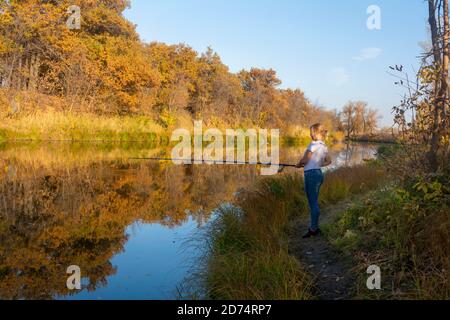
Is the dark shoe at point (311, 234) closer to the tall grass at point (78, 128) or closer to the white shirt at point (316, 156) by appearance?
the white shirt at point (316, 156)

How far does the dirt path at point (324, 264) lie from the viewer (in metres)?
3.66

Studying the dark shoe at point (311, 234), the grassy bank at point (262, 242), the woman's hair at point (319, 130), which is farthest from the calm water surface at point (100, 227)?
the woman's hair at point (319, 130)

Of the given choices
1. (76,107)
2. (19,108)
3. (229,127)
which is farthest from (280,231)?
(229,127)

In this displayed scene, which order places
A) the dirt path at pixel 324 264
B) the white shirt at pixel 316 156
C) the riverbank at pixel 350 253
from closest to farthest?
1. the riverbank at pixel 350 253
2. the dirt path at pixel 324 264
3. the white shirt at pixel 316 156

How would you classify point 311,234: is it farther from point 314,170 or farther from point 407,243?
point 407,243

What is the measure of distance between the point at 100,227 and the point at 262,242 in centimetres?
285

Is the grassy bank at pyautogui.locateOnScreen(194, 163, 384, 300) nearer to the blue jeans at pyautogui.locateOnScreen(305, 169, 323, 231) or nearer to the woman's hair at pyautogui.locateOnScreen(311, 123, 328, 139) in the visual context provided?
the blue jeans at pyautogui.locateOnScreen(305, 169, 323, 231)

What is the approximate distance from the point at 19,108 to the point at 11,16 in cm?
569

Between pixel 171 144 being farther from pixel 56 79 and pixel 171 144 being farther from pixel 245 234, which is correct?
pixel 245 234

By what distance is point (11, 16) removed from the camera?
2184 cm

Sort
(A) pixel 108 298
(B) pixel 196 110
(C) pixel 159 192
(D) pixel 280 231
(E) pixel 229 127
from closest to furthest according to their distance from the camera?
1. (A) pixel 108 298
2. (D) pixel 280 231
3. (C) pixel 159 192
4. (E) pixel 229 127
5. (B) pixel 196 110

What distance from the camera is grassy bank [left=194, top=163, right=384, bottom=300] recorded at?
11.6 feet

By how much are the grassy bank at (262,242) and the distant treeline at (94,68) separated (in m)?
18.0

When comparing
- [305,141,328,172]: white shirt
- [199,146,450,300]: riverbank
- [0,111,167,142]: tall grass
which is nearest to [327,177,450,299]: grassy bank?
[199,146,450,300]: riverbank
